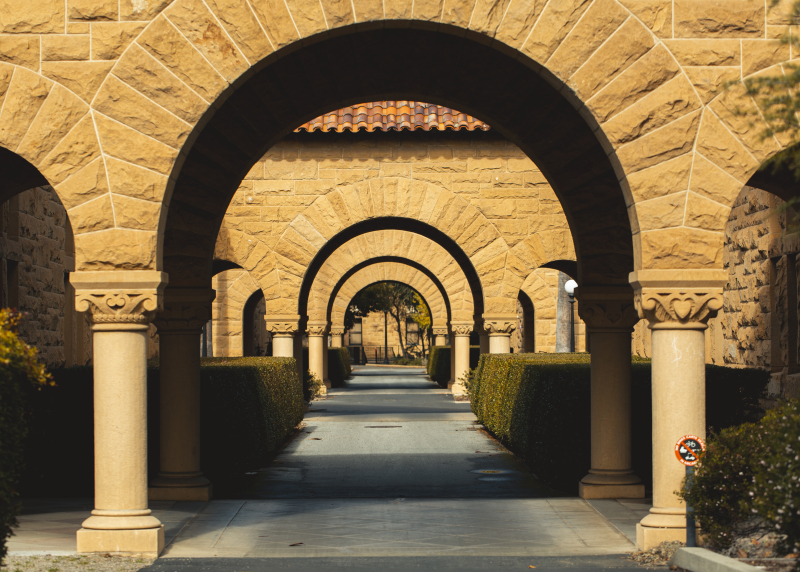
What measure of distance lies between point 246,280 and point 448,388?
6983mm

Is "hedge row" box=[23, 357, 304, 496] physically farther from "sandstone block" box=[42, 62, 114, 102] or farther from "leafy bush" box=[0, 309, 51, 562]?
"leafy bush" box=[0, 309, 51, 562]

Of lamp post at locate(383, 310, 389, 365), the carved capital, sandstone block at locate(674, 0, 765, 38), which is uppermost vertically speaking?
sandstone block at locate(674, 0, 765, 38)

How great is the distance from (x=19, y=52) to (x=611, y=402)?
19.3ft

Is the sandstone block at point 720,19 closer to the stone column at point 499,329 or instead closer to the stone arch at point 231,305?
the stone column at point 499,329

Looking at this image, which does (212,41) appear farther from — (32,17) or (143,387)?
(143,387)

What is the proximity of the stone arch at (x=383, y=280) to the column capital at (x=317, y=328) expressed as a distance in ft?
21.7

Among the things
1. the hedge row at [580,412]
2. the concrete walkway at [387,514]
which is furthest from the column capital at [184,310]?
the hedge row at [580,412]

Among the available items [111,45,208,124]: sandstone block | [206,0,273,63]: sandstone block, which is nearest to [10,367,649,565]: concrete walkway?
[111,45,208,124]: sandstone block

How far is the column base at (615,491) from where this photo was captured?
27.8ft

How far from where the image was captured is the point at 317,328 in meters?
23.7

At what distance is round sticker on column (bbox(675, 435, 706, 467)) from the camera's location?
5839mm

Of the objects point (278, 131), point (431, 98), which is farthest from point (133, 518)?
point (431, 98)

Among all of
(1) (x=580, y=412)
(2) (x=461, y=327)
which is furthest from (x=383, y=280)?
(1) (x=580, y=412)

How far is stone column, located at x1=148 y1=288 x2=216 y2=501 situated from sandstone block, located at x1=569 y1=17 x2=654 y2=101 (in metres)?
4.37
